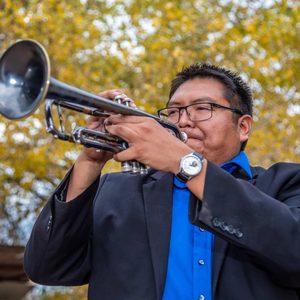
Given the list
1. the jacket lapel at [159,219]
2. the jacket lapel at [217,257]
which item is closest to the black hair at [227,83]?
the jacket lapel at [159,219]

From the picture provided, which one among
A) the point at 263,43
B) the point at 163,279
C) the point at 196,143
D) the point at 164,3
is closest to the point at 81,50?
the point at 164,3

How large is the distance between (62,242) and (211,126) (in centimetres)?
87

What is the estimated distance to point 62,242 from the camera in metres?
2.84

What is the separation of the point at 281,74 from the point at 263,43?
704 millimetres

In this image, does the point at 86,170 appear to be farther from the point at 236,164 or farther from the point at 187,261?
the point at 236,164

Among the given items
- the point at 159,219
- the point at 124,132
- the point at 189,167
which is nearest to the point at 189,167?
the point at 189,167

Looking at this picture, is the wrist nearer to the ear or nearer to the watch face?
the watch face

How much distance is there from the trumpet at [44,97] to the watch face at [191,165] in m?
0.24

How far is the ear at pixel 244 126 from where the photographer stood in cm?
335

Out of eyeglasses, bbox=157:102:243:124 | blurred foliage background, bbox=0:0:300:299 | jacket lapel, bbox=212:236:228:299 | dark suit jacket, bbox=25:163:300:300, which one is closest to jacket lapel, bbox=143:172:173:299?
dark suit jacket, bbox=25:163:300:300

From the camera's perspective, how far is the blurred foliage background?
7770 millimetres

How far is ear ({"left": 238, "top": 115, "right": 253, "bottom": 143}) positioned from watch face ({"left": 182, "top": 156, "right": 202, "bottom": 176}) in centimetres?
Answer: 89

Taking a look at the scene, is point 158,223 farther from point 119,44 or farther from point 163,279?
point 119,44

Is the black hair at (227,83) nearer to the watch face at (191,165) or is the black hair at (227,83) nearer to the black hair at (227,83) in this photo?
the black hair at (227,83)
